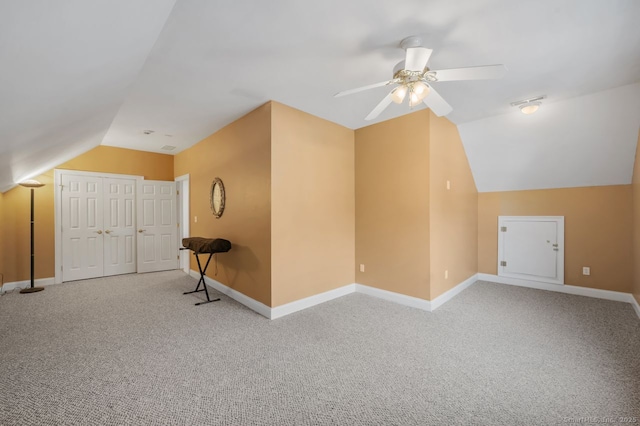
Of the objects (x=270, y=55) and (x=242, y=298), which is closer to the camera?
(x=270, y=55)

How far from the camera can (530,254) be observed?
4492 mm

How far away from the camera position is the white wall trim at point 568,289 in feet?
12.4

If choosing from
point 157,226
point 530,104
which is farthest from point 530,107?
point 157,226

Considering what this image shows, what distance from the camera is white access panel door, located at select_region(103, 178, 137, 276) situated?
524 cm

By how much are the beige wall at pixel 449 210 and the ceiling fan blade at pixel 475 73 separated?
1620mm

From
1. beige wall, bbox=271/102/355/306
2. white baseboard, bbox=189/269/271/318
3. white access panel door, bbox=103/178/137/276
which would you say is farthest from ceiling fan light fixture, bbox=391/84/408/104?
white access panel door, bbox=103/178/137/276

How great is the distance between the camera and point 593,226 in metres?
3.99

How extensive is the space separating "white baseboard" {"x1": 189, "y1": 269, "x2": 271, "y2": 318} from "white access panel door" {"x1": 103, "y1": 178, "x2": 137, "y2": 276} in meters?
2.00

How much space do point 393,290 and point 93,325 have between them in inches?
144

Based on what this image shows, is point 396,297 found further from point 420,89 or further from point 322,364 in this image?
point 420,89

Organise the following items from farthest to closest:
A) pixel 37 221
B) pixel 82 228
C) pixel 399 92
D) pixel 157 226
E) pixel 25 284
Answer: pixel 157 226 < pixel 82 228 < pixel 37 221 < pixel 25 284 < pixel 399 92

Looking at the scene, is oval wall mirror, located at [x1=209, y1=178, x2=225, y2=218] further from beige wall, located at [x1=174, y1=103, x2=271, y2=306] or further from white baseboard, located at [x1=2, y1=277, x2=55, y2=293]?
white baseboard, located at [x1=2, y1=277, x2=55, y2=293]

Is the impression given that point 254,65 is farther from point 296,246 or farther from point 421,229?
point 421,229

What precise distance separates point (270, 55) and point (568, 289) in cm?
526
